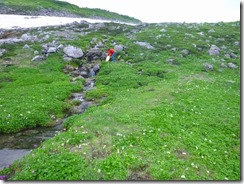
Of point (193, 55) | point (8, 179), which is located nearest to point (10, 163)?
point (8, 179)

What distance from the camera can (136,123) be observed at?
15.6 meters

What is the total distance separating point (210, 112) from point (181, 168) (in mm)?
7184

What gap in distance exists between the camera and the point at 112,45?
4288 cm

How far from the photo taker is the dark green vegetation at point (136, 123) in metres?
11.5

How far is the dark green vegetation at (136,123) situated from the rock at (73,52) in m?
5.63

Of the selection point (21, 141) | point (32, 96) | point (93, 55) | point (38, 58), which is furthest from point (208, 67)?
point (21, 141)

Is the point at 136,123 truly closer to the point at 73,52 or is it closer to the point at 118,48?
the point at 73,52

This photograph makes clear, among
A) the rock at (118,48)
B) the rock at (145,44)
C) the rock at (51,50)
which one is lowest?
the rock at (51,50)

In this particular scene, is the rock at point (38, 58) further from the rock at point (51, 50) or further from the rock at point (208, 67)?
the rock at point (208, 67)

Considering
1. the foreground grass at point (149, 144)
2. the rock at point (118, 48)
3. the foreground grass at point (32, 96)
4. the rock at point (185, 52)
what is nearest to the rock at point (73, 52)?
the foreground grass at point (32, 96)

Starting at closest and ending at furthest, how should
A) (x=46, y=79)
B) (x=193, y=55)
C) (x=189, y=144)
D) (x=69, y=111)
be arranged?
1. (x=189, y=144)
2. (x=69, y=111)
3. (x=46, y=79)
4. (x=193, y=55)

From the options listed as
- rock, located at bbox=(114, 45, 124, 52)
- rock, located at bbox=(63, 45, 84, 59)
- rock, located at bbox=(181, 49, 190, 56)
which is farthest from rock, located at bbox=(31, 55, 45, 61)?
rock, located at bbox=(181, 49, 190, 56)

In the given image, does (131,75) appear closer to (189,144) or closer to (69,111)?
(69,111)

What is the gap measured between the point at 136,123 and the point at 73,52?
2453 centimetres
